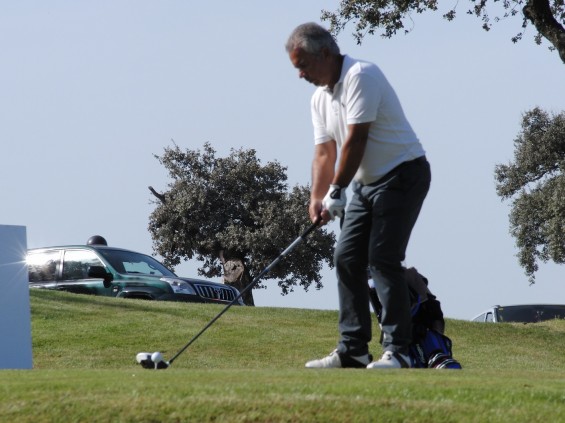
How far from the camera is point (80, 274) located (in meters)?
20.9

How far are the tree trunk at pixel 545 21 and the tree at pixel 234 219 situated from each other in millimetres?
23821

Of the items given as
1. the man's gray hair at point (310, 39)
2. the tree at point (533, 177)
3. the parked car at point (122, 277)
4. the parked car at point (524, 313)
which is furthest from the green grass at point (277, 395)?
the tree at point (533, 177)

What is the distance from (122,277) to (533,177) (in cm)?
2771

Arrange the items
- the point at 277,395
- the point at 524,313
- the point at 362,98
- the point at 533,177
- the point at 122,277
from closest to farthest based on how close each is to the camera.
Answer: the point at 277,395
the point at 362,98
the point at 122,277
the point at 524,313
the point at 533,177

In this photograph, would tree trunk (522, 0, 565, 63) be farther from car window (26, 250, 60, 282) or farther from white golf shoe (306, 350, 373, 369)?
white golf shoe (306, 350, 373, 369)

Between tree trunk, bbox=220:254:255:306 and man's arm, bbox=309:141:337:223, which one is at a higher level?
tree trunk, bbox=220:254:255:306

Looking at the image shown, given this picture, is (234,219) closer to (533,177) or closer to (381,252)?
(533,177)

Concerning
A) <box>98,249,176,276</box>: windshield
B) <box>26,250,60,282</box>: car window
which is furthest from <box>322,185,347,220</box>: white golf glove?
<box>26,250,60,282</box>: car window

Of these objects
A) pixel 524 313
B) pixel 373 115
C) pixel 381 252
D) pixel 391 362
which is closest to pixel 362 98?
pixel 373 115

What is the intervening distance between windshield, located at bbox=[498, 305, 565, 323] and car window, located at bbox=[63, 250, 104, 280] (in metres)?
11.2

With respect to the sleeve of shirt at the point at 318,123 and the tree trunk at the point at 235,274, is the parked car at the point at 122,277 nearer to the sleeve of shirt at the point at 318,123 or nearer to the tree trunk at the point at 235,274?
the sleeve of shirt at the point at 318,123

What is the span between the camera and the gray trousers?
25.0 feet

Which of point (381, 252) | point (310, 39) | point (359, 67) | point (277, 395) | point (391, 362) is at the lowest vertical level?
point (277, 395)

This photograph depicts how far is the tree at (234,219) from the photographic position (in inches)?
1869
